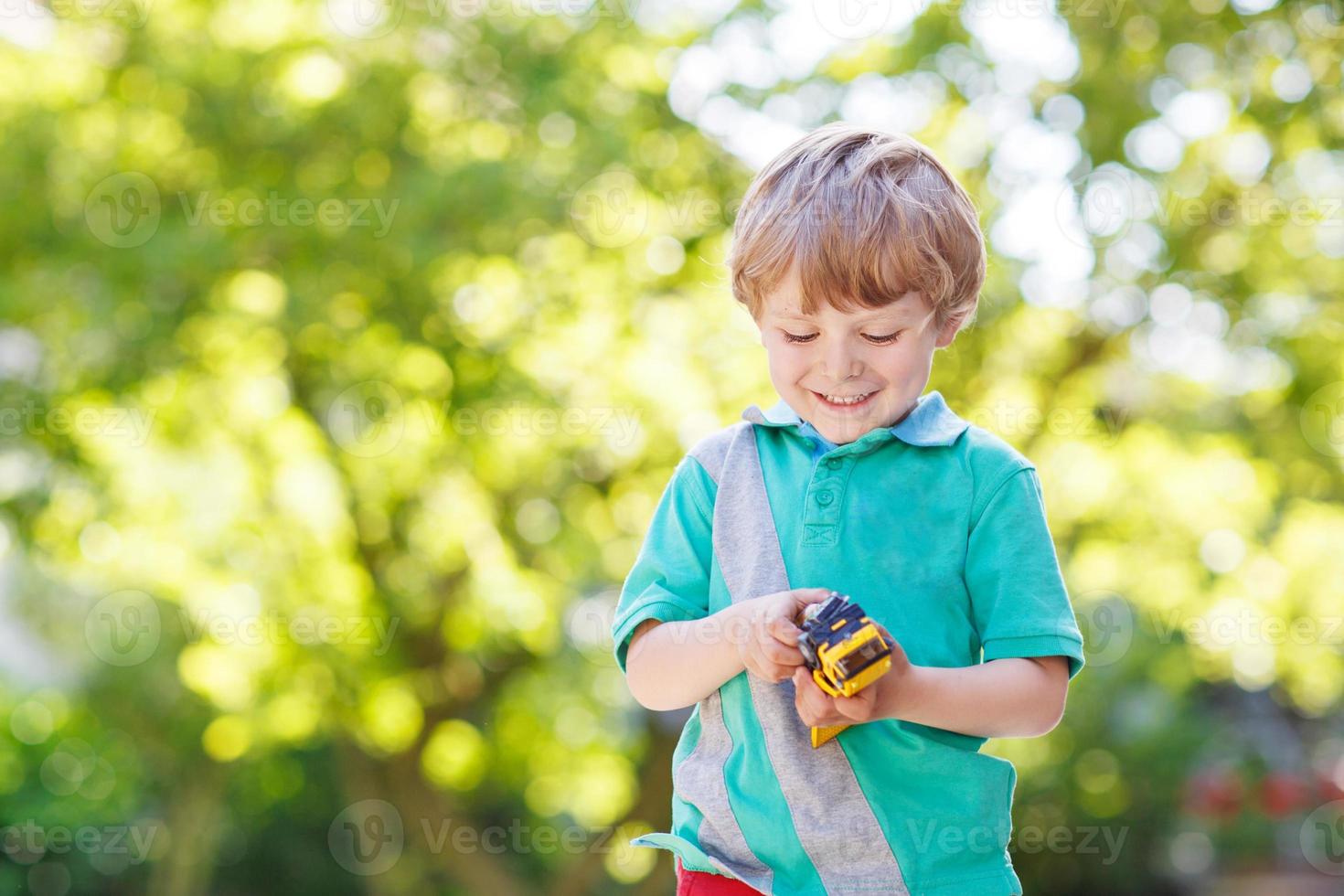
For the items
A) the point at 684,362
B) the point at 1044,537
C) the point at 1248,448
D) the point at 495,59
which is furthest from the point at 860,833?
the point at 1248,448

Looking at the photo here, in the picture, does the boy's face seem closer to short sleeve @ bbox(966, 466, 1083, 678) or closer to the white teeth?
the white teeth

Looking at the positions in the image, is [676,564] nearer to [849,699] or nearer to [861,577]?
[861,577]

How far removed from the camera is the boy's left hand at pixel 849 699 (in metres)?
1.46

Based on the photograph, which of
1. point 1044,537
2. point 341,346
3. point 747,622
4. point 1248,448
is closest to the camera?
point 747,622

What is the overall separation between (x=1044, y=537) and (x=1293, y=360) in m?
6.49

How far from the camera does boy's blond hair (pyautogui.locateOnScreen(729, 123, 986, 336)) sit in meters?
1.63

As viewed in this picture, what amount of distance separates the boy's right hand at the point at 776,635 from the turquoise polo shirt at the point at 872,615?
0.13 metres

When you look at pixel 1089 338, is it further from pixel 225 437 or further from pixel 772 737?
pixel 772 737

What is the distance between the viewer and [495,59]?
7523 mm

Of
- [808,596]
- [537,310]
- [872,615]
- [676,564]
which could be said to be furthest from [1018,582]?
[537,310]

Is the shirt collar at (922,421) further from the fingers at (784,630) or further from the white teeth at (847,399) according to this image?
the fingers at (784,630)

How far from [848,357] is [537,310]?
19.3 feet

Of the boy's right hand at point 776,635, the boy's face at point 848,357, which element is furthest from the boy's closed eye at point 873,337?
the boy's right hand at point 776,635

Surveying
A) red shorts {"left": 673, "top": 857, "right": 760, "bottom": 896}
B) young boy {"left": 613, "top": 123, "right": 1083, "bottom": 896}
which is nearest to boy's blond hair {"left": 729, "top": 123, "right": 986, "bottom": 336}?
young boy {"left": 613, "top": 123, "right": 1083, "bottom": 896}
